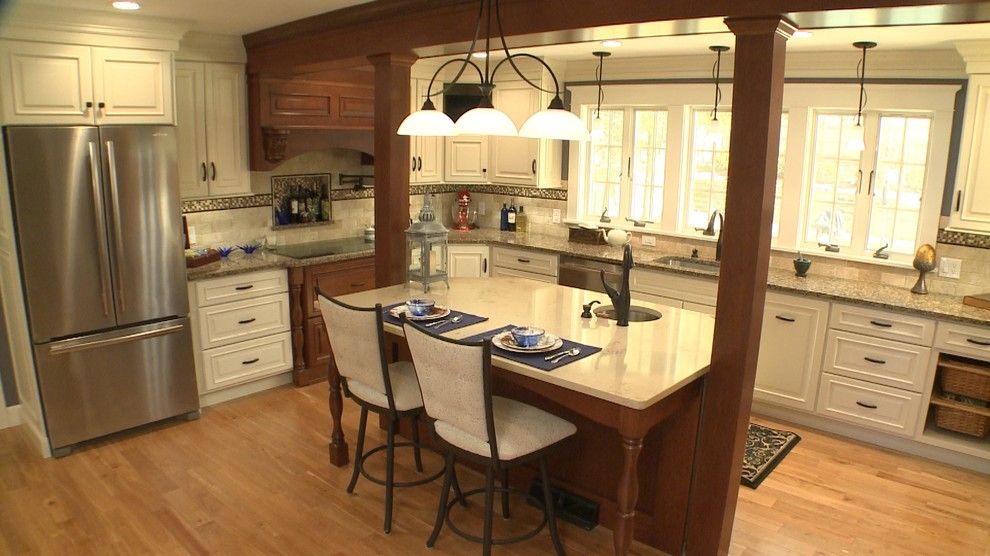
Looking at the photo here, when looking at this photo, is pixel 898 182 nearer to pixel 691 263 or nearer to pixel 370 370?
pixel 691 263

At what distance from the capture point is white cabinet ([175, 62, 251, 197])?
436 centimetres

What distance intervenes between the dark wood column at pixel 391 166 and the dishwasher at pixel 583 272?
5.30ft

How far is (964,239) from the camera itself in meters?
4.03

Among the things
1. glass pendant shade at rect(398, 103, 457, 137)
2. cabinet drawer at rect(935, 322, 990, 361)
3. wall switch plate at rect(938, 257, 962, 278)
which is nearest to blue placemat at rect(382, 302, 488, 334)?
glass pendant shade at rect(398, 103, 457, 137)

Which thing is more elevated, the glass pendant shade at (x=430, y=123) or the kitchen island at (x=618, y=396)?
the glass pendant shade at (x=430, y=123)

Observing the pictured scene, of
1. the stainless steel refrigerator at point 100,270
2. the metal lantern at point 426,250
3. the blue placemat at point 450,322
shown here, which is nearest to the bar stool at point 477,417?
the blue placemat at point 450,322

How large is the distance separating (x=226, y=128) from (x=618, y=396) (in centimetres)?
347

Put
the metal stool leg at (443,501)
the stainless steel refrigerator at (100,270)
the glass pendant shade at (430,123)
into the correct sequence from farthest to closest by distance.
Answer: the stainless steel refrigerator at (100,270)
the metal stool leg at (443,501)
the glass pendant shade at (430,123)

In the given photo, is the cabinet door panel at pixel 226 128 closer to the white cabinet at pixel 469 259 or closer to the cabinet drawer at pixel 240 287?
the cabinet drawer at pixel 240 287

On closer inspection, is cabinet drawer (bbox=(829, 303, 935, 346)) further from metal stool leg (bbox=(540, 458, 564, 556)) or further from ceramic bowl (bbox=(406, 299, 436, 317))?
ceramic bowl (bbox=(406, 299, 436, 317))

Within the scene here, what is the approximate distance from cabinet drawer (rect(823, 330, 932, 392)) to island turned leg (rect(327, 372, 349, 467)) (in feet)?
9.39

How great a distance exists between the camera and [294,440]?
3.91 m

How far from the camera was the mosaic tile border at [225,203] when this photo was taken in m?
4.57

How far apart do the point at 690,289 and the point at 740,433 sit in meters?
2.01
